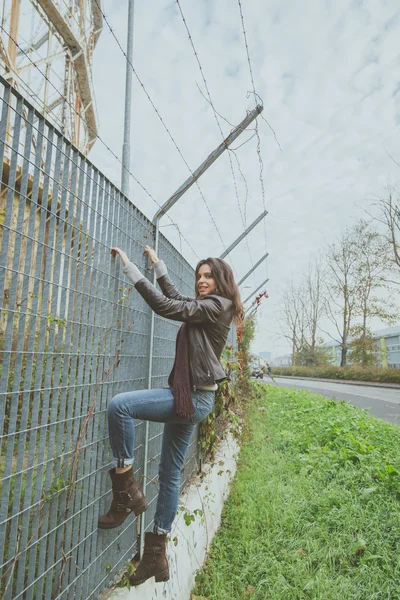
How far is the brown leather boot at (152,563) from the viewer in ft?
6.84

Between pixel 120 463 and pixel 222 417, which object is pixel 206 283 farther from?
pixel 222 417

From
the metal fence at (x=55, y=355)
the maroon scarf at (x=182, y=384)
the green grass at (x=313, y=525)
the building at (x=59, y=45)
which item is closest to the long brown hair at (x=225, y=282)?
the maroon scarf at (x=182, y=384)

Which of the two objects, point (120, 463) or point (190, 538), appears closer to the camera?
point (120, 463)

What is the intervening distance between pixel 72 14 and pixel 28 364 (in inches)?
495

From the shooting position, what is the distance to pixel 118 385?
2.21 metres

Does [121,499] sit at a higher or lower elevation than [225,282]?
lower

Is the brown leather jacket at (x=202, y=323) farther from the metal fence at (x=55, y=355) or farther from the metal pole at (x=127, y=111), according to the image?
the metal pole at (x=127, y=111)

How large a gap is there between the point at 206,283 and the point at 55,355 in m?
1.18

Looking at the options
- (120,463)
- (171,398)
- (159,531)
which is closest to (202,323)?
(171,398)

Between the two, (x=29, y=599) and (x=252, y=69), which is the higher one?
(x=252, y=69)

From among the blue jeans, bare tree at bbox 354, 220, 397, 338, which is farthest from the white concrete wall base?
bare tree at bbox 354, 220, 397, 338

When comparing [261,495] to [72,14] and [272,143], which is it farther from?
[72,14]

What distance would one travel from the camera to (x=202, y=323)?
2258 millimetres

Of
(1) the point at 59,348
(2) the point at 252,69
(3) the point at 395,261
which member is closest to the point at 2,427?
(1) the point at 59,348
